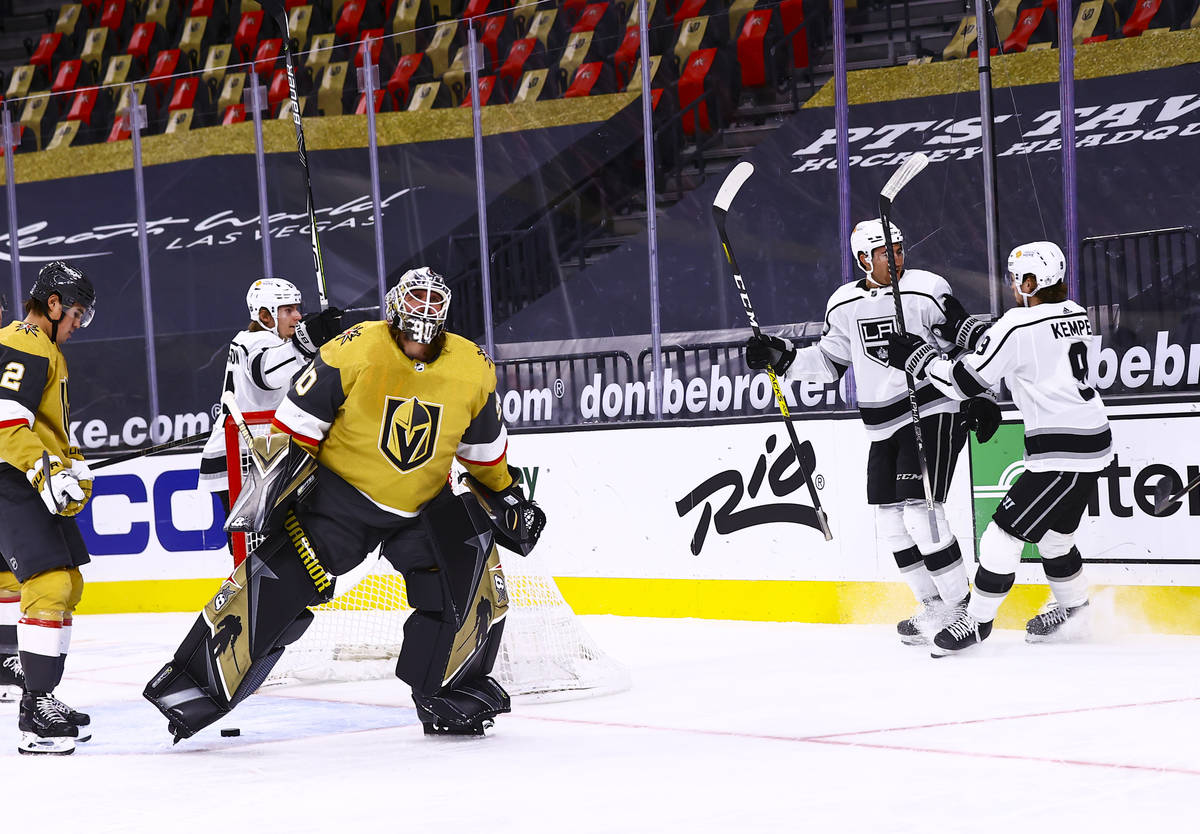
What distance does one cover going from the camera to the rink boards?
577 centimetres

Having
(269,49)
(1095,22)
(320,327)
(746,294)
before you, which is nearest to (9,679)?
(320,327)

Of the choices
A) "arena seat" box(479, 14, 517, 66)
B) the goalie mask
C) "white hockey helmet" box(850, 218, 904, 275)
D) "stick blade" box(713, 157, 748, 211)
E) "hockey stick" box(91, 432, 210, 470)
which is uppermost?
"arena seat" box(479, 14, 517, 66)

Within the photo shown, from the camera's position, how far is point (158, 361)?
8875 mm

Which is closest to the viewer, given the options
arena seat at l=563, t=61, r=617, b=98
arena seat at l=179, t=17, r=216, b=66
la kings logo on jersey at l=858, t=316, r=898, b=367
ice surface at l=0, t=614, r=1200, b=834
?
ice surface at l=0, t=614, r=1200, b=834

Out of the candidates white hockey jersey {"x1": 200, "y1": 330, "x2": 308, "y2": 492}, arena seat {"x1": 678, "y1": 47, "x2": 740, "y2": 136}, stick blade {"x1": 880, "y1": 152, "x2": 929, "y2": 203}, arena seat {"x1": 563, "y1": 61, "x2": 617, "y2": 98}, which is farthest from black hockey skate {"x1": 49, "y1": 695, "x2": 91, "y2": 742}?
arena seat {"x1": 678, "y1": 47, "x2": 740, "y2": 136}

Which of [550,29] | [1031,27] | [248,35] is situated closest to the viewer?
[1031,27]

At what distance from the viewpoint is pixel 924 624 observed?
5.79 meters

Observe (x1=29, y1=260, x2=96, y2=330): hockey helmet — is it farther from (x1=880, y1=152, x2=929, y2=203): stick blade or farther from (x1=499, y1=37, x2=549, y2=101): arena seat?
(x1=499, y1=37, x2=549, y2=101): arena seat

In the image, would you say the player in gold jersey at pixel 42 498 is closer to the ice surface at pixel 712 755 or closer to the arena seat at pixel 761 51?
the ice surface at pixel 712 755

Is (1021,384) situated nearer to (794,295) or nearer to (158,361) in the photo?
(794,295)

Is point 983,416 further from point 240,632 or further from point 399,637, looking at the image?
point 240,632

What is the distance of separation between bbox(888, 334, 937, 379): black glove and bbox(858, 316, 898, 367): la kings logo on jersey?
0.16 metres

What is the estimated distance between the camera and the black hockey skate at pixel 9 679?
5371 millimetres
